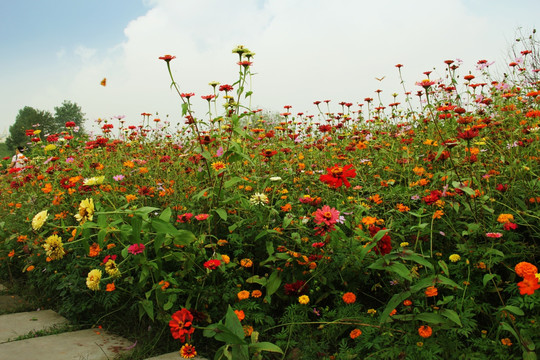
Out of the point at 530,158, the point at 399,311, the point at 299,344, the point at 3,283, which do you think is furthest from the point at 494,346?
the point at 3,283

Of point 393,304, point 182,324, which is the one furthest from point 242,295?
point 393,304

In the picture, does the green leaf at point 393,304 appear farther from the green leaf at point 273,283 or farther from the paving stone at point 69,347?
the paving stone at point 69,347

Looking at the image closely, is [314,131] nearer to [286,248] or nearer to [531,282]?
[286,248]

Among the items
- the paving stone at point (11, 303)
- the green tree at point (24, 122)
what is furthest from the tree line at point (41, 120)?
the paving stone at point (11, 303)

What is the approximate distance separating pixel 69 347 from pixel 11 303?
123 centimetres

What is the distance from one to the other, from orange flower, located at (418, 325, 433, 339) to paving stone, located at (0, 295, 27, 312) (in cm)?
266

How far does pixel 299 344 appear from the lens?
164 centimetres

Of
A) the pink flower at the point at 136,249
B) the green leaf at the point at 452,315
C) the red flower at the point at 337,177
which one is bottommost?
the green leaf at the point at 452,315

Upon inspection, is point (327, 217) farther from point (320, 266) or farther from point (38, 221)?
point (38, 221)

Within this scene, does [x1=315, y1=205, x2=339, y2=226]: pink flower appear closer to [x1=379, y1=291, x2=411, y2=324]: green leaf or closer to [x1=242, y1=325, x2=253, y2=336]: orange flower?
[x1=379, y1=291, x2=411, y2=324]: green leaf

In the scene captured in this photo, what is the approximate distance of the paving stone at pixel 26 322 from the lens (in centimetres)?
223

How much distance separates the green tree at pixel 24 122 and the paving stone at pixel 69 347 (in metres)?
35.0

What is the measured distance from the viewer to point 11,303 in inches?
110

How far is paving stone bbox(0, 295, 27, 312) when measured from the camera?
106 inches
